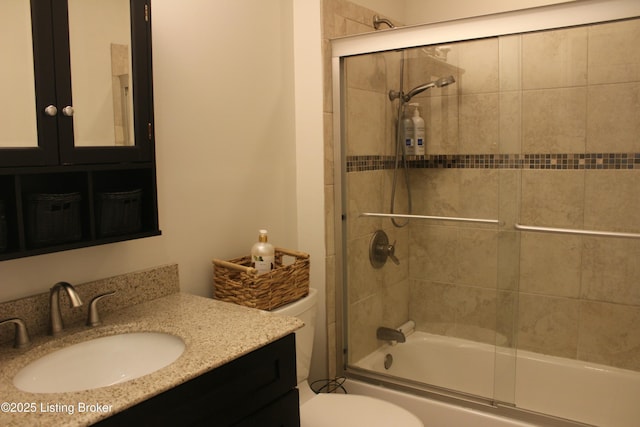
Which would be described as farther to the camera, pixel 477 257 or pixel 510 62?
pixel 477 257

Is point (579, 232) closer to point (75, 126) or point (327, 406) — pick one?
point (327, 406)

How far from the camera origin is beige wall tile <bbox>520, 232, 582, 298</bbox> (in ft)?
8.43

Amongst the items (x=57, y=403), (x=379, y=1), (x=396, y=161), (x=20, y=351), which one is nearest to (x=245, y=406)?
(x=57, y=403)

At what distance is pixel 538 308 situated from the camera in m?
2.66

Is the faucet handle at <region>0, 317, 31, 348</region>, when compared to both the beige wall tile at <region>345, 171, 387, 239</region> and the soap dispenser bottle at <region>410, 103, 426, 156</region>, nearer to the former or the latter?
the beige wall tile at <region>345, 171, 387, 239</region>

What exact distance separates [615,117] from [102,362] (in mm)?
2172

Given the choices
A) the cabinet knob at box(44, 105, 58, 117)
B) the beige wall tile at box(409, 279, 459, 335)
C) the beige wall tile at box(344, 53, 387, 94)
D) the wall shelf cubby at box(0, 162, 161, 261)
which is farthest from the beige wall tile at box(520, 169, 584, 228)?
the cabinet knob at box(44, 105, 58, 117)

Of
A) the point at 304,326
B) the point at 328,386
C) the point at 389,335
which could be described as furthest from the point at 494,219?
the point at 328,386

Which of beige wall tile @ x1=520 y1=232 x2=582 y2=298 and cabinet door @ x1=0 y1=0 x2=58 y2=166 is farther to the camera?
beige wall tile @ x1=520 y1=232 x2=582 y2=298

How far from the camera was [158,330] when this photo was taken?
5.11ft

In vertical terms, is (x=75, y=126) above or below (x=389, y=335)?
above

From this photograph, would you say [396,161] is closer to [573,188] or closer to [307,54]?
[307,54]

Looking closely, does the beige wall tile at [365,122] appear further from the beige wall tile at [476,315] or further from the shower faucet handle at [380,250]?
the beige wall tile at [476,315]

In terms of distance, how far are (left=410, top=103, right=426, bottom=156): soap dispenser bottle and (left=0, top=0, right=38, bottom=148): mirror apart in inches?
67.6
